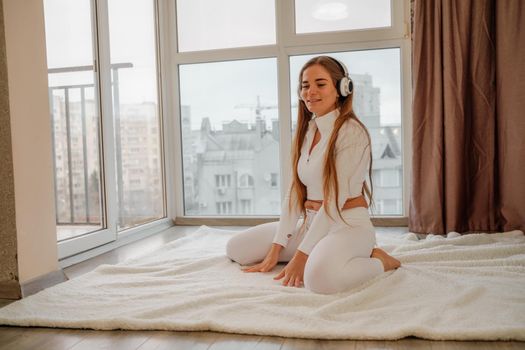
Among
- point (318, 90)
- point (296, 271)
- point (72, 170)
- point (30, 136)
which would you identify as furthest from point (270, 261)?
point (72, 170)

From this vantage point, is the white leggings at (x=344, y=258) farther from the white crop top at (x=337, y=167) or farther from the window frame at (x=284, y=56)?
the window frame at (x=284, y=56)

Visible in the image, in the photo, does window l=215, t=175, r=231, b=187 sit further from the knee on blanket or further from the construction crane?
the knee on blanket

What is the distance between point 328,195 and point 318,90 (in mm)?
438

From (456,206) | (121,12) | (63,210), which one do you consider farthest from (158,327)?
(121,12)

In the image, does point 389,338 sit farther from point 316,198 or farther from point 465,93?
point 465,93

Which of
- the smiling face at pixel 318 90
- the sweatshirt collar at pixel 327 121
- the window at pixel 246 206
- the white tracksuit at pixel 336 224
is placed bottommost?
the window at pixel 246 206

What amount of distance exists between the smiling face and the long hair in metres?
0.02

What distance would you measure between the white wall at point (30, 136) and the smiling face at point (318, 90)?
1.09m

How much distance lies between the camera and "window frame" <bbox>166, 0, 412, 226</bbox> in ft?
11.1

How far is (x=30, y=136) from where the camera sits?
189 centimetres

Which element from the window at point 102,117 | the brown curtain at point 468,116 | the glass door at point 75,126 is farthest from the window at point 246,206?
the brown curtain at point 468,116

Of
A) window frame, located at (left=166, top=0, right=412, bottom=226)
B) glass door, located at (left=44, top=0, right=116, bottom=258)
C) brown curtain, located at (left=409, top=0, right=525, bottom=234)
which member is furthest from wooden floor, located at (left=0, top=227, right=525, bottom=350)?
window frame, located at (left=166, top=0, right=412, bottom=226)

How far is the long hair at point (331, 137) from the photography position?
1837 millimetres

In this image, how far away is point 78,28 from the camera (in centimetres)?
267
